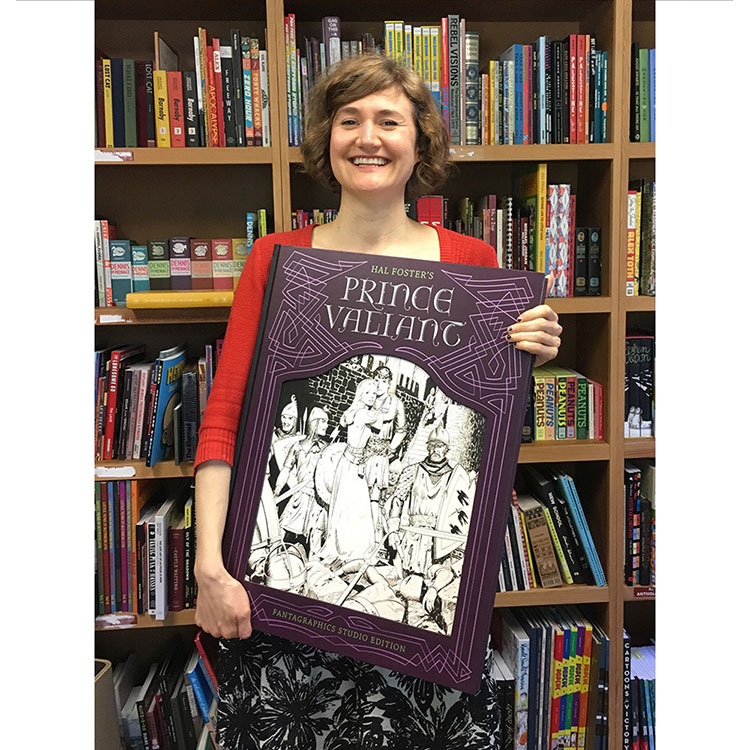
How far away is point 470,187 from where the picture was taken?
219cm

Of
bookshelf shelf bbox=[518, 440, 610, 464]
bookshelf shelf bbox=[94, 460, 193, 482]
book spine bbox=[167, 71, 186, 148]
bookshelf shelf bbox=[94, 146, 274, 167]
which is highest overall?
book spine bbox=[167, 71, 186, 148]

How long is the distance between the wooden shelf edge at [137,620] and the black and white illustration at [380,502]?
2.75ft

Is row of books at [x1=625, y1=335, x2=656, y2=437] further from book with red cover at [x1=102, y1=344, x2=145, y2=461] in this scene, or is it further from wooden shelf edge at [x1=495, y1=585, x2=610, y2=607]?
book with red cover at [x1=102, y1=344, x2=145, y2=461]

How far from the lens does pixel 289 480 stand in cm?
123

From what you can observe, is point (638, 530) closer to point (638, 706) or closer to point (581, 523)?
point (581, 523)

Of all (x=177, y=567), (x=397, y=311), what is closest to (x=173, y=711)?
(x=177, y=567)

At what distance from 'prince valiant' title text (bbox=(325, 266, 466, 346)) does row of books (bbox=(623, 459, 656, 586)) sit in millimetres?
1094

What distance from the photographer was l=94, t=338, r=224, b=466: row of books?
73.7 inches

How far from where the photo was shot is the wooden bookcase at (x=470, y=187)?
1866 millimetres

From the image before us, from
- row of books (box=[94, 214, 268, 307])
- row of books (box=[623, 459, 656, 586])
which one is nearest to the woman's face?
row of books (box=[94, 214, 268, 307])

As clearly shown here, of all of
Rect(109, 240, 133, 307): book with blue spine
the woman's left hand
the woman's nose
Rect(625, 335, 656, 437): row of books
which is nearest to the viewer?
the woman's left hand

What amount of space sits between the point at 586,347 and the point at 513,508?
565 mm
